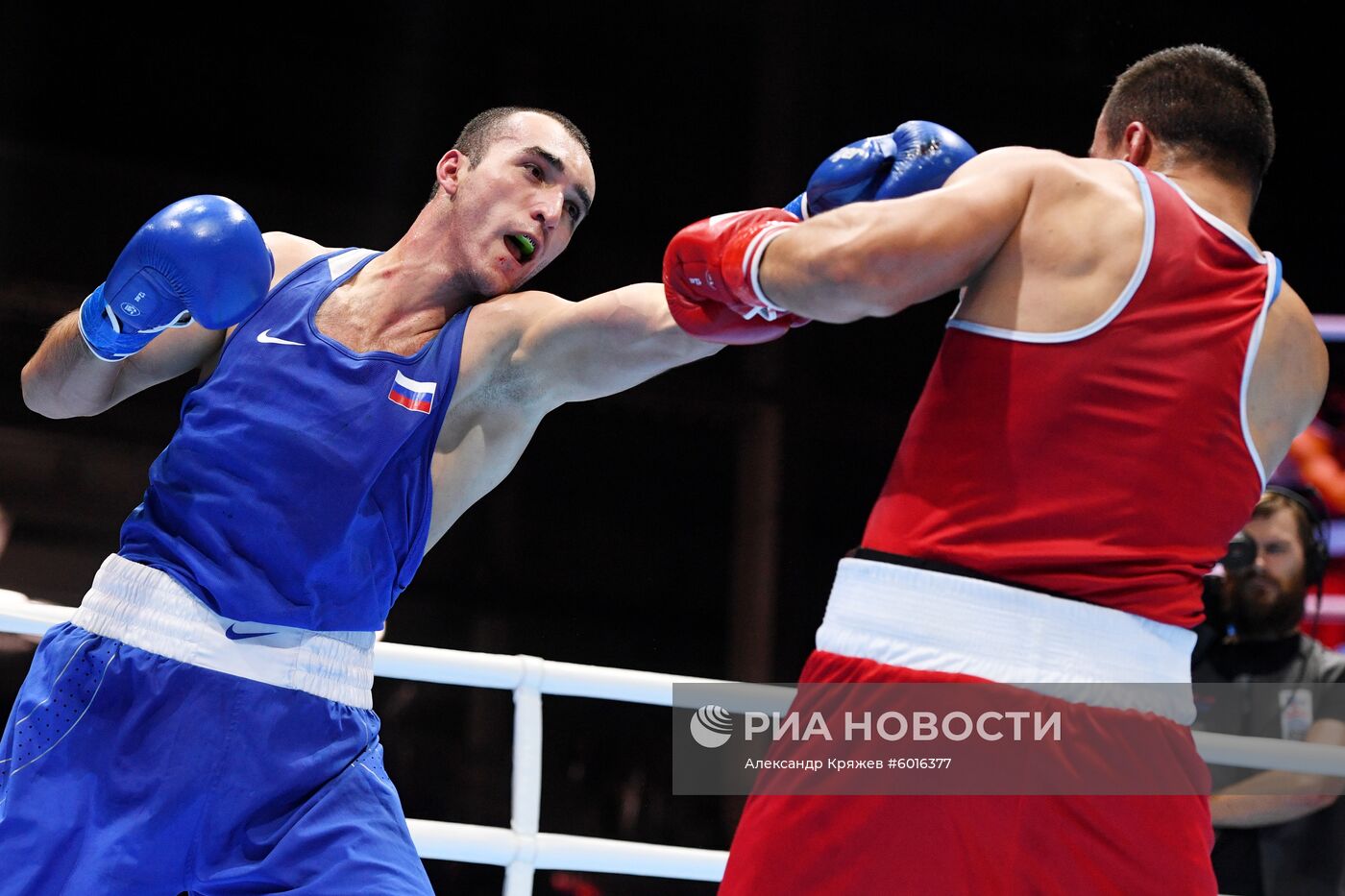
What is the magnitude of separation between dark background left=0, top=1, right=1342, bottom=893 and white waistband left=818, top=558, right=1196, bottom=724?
4.93 metres

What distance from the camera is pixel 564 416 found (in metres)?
7.89

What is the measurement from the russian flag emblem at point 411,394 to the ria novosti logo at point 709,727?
3.03 feet

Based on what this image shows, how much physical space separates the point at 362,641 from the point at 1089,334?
1.16 m

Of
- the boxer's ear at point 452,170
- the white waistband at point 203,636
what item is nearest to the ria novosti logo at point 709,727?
the white waistband at point 203,636

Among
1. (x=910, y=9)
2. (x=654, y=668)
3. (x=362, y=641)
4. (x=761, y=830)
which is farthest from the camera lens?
(x=654, y=668)

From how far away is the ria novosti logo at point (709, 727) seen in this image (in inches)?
106

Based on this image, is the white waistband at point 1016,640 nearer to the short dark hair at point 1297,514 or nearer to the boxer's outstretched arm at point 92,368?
the boxer's outstretched arm at point 92,368

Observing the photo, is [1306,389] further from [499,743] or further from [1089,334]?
[499,743]

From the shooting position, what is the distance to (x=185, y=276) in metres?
1.98

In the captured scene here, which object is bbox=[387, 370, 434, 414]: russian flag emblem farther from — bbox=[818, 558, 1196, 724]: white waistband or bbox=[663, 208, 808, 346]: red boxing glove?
bbox=[818, 558, 1196, 724]: white waistband

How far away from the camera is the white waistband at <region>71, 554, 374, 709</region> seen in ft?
6.32

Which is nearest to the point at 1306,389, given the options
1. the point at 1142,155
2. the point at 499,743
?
the point at 1142,155

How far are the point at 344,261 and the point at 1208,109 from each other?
1368 mm

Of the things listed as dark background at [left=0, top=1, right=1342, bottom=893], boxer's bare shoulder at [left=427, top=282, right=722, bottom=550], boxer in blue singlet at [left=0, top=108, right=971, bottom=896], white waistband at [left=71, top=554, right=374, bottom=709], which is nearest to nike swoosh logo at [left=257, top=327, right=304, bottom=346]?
boxer in blue singlet at [left=0, top=108, right=971, bottom=896]
